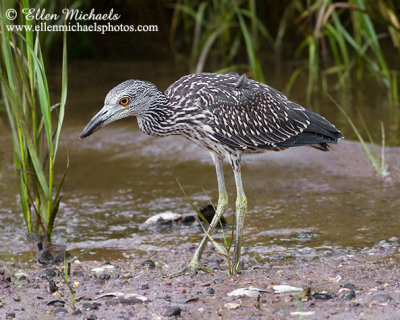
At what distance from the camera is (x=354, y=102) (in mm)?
8516

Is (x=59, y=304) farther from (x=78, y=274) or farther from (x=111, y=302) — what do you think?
(x=78, y=274)

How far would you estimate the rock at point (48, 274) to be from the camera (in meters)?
4.70

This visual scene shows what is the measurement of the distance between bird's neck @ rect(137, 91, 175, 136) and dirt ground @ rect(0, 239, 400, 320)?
0.93 meters

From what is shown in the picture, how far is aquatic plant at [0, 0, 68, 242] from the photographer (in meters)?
4.86

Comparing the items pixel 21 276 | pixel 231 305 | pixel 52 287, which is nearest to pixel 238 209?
pixel 231 305

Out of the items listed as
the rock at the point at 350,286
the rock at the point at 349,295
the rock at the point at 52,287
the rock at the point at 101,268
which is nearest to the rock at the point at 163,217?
the rock at the point at 101,268

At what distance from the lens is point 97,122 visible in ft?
15.1

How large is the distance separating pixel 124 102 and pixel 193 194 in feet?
6.23

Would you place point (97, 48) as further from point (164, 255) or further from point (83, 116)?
point (164, 255)

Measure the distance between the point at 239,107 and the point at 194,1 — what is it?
542cm

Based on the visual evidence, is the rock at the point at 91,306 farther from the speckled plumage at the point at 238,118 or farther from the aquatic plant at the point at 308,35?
the aquatic plant at the point at 308,35

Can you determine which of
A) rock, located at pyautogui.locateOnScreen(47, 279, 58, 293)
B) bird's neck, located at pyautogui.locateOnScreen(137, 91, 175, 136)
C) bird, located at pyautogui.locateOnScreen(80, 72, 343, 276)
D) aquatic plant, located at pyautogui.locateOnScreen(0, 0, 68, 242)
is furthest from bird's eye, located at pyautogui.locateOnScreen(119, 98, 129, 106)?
rock, located at pyautogui.locateOnScreen(47, 279, 58, 293)

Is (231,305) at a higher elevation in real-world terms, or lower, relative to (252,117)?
lower

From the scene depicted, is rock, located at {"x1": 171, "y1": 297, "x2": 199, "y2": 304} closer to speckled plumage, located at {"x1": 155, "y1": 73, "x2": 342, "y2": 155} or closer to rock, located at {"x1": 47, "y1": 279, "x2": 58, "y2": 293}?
rock, located at {"x1": 47, "y1": 279, "x2": 58, "y2": 293}
